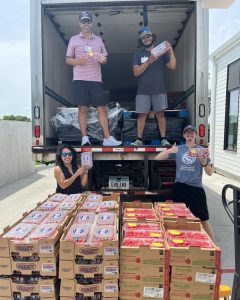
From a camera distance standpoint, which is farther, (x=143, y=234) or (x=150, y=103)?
(x=150, y=103)

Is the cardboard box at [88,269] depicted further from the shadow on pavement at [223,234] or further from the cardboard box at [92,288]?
the shadow on pavement at [223,234]

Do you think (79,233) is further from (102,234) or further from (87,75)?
(87,75)

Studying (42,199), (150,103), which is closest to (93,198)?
(150,103)

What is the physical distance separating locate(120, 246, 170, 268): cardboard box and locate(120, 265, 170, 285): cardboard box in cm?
3

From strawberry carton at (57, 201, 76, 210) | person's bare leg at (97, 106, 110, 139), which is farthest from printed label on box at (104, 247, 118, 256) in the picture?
person's bare leg at (97, 106, 110, 139)

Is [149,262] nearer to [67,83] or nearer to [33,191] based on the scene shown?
[67,83]

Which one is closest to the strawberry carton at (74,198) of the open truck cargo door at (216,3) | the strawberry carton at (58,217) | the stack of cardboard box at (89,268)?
the strawberry carton at (58,217)

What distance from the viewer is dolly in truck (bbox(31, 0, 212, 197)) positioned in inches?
197

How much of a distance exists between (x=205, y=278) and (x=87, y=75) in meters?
3.61

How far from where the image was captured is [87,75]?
512 cm

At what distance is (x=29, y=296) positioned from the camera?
240 centimetres

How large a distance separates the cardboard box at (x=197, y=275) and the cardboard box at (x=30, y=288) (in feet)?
2.82

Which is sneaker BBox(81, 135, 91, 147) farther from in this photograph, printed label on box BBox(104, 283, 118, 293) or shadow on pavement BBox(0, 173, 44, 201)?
shadow on pavement BBox(0, 173, 44, 201)

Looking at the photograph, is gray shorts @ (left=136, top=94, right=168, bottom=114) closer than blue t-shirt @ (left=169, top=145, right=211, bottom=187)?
No
